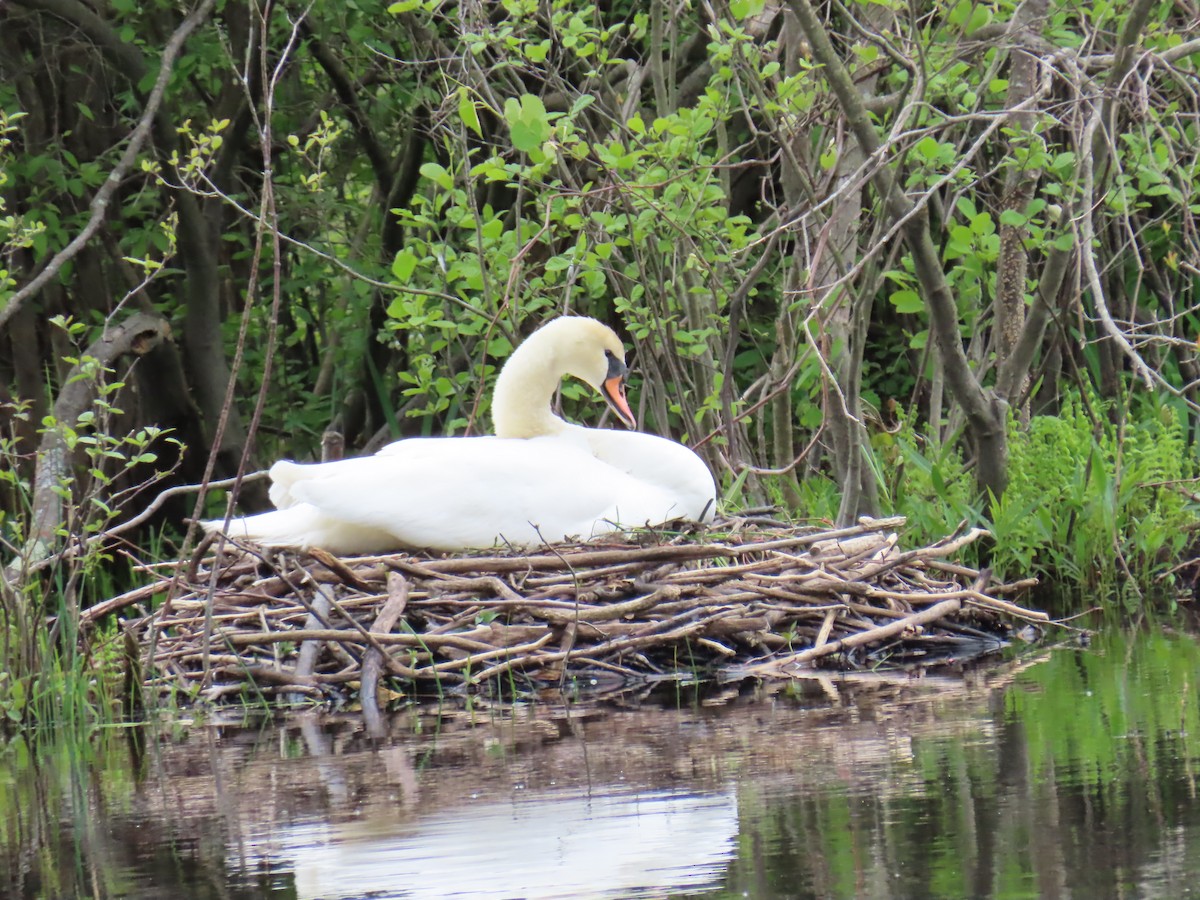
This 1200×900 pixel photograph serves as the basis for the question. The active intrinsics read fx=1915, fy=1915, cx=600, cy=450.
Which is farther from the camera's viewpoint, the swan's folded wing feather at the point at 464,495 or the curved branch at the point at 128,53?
the curved branch at the point at 128,53

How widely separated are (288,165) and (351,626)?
23.8ft

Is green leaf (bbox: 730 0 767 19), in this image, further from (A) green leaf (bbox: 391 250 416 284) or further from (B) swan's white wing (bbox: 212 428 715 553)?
(A) green leaf (bbox: 391 250 416 284)

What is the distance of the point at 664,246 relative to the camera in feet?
28.8

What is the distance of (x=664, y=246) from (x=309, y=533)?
249 centimetres

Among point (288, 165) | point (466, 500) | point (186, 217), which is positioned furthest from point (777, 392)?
point (288, 165)

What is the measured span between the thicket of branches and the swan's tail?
1.80 feet

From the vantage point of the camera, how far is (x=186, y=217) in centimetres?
1148

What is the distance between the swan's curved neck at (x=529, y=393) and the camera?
789cm

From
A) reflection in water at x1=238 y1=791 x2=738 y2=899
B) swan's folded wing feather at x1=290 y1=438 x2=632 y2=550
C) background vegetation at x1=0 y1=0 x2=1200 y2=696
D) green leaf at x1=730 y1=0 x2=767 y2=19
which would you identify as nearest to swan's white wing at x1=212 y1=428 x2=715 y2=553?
swan's folded wing feather at x1=290 y1=438 x2=632 y2=550

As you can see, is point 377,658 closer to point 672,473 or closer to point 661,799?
point 672,473

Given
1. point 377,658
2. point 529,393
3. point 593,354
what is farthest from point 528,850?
point 593,354

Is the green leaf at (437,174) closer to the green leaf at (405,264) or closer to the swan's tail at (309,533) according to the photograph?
the green leaf at (405,264)

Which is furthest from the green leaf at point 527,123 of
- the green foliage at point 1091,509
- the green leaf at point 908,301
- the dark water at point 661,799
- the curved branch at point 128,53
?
the green foliage at point 1091,509

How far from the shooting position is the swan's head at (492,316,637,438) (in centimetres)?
790
